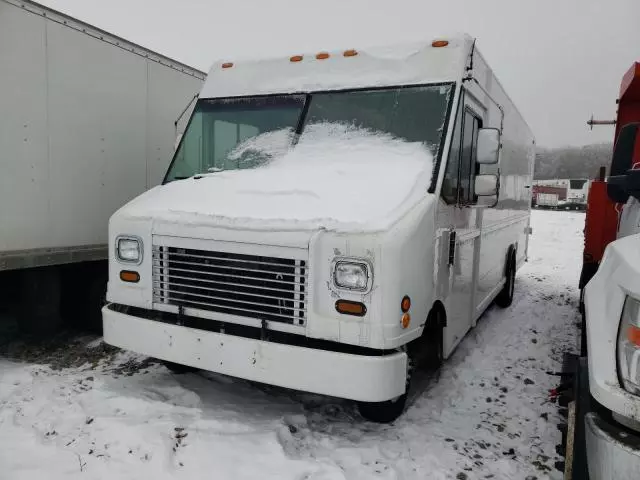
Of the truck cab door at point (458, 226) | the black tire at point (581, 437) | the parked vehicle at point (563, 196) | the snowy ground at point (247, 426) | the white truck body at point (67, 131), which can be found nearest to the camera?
the black tire at point (581, 437)

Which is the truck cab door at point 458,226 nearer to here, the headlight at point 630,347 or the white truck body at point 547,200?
the headlight at point 630,347

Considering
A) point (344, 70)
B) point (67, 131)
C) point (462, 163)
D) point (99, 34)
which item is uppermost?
point (99, 34)

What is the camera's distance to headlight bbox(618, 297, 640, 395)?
6.67ft

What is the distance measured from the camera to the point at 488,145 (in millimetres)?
4293

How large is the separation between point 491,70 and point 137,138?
4.18m

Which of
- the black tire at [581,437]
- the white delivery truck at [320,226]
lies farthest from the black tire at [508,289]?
the black tire at [581,437]

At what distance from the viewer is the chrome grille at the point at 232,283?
11.5 ft

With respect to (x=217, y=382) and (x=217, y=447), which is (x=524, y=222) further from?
(x=217, y=447)

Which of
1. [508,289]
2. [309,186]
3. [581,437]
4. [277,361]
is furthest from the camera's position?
[508,289]

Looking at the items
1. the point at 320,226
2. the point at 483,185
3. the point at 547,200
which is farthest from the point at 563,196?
the point at 320,226

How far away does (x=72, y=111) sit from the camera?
5.38 meters

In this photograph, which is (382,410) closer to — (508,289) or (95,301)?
(95,301)

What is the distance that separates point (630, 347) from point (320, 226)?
1.91 m

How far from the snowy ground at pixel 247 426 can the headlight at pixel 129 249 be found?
1.12m
